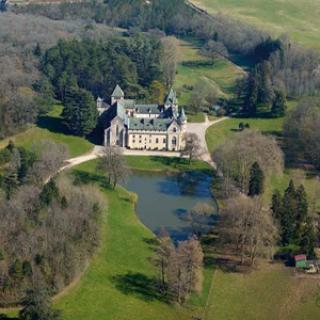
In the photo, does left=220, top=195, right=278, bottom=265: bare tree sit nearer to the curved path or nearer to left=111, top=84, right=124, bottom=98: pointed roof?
the curved path

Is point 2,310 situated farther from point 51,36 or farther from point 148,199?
Answer: point 51,36

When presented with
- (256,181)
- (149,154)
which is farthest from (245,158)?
(149,154)

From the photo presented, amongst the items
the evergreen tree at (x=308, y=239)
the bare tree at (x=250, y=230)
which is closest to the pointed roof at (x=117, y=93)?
the bare tree at (x=250, y=230)

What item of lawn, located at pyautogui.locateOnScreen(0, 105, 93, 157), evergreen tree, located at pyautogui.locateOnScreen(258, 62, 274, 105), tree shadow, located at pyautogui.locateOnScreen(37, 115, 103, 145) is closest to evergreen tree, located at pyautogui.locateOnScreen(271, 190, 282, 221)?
lawn, located at pyautogui.locateOnScreen(0, 105, 93, 157)

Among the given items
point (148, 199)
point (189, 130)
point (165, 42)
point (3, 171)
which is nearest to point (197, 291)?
point (148, 199)

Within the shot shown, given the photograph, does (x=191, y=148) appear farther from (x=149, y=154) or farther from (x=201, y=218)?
(x=201, y=218)

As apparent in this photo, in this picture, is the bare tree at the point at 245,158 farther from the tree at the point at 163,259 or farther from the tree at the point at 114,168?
the tree at the point at 163,259

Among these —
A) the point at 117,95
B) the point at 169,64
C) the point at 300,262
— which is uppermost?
the point at 169,64
